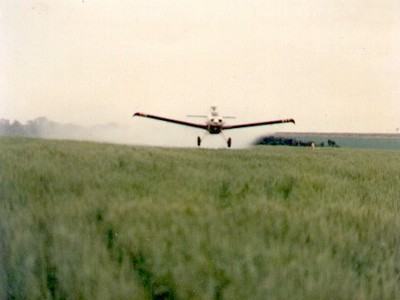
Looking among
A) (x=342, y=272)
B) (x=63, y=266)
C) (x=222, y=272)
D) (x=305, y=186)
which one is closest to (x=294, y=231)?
(x=342, y=272)

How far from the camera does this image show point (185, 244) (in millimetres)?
2625

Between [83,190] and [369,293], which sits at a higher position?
[83,190]

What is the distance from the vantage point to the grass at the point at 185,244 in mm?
2168

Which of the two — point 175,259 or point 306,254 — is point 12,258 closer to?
point 175,259

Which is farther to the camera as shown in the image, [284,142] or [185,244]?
[284,142]

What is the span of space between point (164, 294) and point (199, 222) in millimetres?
890

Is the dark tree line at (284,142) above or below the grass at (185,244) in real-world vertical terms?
above

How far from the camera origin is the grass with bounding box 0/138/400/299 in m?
2.17

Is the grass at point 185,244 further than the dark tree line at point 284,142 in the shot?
No

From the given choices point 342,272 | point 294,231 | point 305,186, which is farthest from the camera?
point 305,186

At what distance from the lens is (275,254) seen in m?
2.48

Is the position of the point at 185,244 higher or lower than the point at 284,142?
lower

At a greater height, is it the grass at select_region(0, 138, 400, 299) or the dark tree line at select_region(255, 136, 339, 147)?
the dark tree line at select_region(255, 136, 339, 147)

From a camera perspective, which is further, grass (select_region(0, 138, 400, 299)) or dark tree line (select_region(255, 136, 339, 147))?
dark tree line (select_region(255, 136, 339, 147))
